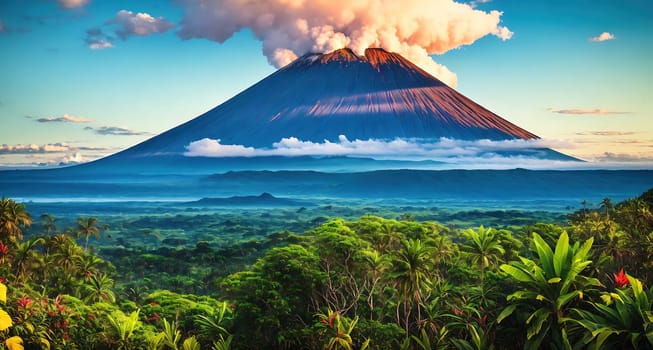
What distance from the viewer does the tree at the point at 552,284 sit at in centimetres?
1580

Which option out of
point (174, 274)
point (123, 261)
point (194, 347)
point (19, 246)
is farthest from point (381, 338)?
point (123, 261)

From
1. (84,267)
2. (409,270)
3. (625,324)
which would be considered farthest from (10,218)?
(625,324)

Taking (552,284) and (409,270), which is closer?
(552,284)

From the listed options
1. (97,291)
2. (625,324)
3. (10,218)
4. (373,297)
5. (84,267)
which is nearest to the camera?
(625,324)

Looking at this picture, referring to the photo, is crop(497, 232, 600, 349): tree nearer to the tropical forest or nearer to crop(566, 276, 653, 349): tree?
the tropical forest

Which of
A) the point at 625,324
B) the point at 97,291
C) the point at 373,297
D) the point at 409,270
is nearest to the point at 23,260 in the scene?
the point at 97,291

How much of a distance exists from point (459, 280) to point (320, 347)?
14114mm

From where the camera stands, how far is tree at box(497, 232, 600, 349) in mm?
15805

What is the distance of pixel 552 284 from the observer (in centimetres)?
1617

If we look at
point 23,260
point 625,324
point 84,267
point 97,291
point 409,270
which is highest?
point 625,324

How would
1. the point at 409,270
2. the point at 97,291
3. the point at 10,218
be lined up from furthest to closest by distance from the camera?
the point at 97,291
the point at 10,218
the point at 409,270

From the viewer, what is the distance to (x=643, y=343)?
1484 cm

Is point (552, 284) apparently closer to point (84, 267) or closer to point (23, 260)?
point (23, 260)

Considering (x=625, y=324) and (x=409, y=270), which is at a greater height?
(x=625, y=324)
